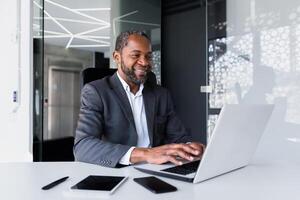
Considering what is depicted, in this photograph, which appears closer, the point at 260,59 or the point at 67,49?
the point at 260,59

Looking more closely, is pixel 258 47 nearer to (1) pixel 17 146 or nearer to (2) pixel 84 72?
(2) pixel 84 72

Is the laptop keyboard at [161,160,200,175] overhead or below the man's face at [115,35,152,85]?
below

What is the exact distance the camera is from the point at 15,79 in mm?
3312

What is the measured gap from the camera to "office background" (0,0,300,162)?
2633mm

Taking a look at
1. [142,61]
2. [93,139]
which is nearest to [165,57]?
[142,61]

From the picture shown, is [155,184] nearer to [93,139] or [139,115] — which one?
[93,139]

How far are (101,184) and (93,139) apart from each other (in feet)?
1.28

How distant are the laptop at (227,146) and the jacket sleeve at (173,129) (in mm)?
578

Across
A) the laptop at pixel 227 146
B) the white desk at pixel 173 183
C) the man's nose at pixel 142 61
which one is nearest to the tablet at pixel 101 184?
the white desk at pixel 173 183

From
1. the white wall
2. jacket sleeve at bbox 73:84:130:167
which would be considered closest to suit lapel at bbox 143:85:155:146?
jacket sleeve at bbox 73:84:130:167

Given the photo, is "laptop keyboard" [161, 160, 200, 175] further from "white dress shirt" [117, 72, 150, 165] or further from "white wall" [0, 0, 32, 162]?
"white wall" [0, 0, 32, 162]

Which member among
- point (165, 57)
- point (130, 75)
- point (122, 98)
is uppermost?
point (165, 57)

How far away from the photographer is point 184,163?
1.06m

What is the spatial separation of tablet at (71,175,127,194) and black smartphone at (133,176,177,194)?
0.19ft
